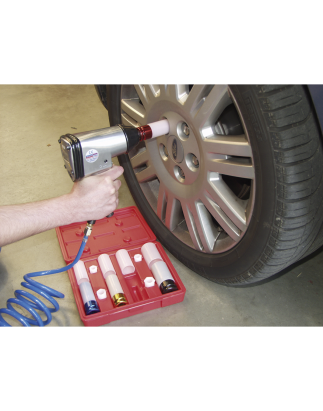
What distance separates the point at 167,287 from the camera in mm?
1600

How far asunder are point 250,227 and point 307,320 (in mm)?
527

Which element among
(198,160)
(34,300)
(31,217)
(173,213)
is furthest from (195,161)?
(34,300)

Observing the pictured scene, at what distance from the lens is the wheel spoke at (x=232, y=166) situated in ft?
4.04

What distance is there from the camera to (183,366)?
4.48 feet

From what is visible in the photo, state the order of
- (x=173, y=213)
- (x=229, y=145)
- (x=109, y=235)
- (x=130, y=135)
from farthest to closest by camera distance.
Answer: (x=109, y=235), (x=173, y=213), (x=130, y=135), (x=229, y=145)

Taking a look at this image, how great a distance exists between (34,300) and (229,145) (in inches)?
38.3

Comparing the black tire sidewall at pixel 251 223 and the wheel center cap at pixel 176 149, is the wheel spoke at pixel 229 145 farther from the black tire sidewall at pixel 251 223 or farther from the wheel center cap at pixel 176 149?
the wheel center cap at pixel 176 149

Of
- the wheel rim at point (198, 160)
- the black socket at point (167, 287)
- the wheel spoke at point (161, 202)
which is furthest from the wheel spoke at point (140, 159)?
the black socket at point (167, 287)

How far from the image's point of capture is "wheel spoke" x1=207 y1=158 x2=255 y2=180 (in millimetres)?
1232

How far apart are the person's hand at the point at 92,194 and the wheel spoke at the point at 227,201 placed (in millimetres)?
354

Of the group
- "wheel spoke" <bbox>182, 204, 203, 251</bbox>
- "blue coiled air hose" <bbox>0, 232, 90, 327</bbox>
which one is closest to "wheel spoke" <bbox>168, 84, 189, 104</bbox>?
"wheel spoke" <bbox>182, 204, 203, 251</bbox>

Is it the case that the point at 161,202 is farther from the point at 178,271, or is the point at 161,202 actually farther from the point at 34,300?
the point at 34,300
